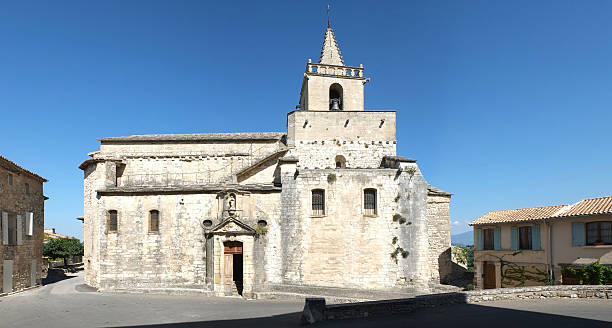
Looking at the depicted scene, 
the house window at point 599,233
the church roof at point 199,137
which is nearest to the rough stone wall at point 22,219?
the church roof at point 199,137

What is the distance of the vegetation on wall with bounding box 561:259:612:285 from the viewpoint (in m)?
15.9

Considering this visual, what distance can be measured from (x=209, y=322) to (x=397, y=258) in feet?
35.2

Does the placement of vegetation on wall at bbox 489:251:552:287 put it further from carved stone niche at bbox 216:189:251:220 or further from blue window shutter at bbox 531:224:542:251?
carved stone niche at bbox 216:189:251:220

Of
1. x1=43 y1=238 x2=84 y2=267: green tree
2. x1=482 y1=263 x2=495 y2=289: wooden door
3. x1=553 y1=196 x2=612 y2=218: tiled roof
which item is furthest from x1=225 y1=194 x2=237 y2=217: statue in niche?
x1=43 y1=238 x2=84 y2=267: green tree

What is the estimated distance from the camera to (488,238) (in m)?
22.7

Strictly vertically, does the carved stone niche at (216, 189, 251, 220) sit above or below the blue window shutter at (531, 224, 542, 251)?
above

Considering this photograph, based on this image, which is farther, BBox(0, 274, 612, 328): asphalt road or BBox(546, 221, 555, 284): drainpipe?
BBox(546, 221, 555, 284): drainpipe

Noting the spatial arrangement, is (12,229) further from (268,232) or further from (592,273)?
(592,273)

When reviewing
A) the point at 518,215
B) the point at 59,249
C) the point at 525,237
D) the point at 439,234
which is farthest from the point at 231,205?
the point at 59,249

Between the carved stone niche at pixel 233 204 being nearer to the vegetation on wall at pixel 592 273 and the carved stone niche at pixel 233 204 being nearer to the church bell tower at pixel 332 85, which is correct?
the church bell tower at pixel 332 85

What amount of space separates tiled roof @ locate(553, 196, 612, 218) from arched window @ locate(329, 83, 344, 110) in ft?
44.6

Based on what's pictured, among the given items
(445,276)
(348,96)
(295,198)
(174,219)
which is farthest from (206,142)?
(445,276)

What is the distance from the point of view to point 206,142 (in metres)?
24.0

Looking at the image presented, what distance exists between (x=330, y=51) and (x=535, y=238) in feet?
55.6
